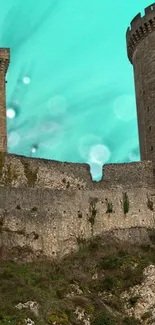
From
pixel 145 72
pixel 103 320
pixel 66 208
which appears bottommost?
pixel 103 320

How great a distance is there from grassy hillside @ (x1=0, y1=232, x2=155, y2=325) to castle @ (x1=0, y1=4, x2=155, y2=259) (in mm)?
878

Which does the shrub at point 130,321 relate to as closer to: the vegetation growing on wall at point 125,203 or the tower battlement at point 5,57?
the vegetation growing on wall at point 125,203

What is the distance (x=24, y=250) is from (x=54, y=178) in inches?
191

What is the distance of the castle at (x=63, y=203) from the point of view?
116 feet

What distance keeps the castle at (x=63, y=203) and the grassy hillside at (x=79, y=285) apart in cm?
88

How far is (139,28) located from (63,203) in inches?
530

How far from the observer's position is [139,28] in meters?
45.4

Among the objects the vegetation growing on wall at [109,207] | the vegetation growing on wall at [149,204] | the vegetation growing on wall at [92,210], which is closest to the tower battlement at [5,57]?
the vegetation growing on wall at [92,210]

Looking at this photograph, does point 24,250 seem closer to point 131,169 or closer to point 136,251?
point 136,251

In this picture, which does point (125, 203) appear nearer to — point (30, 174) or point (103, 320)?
point (30, 174)

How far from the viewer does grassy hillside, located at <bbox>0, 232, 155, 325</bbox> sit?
2914cm

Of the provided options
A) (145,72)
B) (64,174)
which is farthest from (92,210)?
(145,72)

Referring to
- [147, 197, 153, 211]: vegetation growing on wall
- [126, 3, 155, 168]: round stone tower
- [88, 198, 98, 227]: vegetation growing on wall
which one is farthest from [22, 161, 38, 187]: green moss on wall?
[126, 3, 155, 168]: round stone tower

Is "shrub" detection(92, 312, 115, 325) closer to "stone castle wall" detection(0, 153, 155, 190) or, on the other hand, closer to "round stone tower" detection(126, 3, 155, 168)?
"stone castle wall" detection(0, 153, 155, 190)
